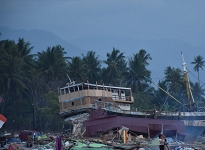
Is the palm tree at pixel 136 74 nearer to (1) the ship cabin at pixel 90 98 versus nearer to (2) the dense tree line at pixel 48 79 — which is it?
(2) the dense tree line at pixel 48 79

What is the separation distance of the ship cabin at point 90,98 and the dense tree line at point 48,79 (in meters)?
6.22

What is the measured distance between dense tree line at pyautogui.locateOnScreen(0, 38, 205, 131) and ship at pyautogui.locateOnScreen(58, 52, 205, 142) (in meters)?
6.96

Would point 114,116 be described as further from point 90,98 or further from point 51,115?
point 51,115

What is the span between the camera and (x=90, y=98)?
1641 inches

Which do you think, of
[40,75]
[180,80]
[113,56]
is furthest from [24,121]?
[180,80]

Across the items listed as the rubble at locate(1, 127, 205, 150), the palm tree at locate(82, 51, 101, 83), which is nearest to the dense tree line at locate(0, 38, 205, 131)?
the palm tree at locate(82, 51, 101, 83)

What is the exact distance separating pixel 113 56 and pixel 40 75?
43.0 feet

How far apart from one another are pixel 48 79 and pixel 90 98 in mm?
18379

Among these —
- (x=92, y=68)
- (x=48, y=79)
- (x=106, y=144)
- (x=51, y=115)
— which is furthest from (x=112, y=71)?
(x=106, y=144)

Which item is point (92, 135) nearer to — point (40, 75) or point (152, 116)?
point (152, 116)

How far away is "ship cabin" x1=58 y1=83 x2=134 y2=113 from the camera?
41531 mm

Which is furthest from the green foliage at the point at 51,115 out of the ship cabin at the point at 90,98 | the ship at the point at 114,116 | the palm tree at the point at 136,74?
the palm tree at the point at 136,74

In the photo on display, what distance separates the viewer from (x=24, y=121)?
55.4m

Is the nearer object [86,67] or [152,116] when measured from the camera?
[152,116]
